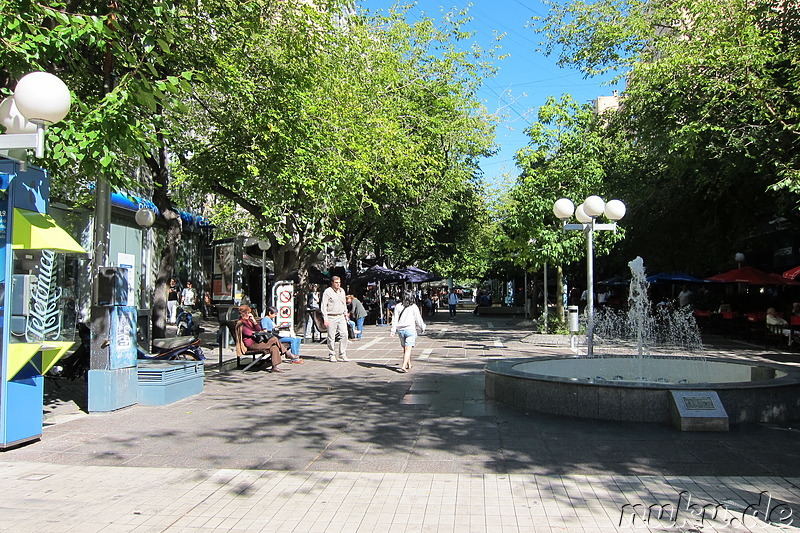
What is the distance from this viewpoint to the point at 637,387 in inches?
287

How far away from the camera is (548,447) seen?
243 inches

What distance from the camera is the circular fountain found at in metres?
7.14

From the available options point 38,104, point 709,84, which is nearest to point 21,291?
point 38,104

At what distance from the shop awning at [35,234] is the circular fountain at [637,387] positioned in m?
5.55

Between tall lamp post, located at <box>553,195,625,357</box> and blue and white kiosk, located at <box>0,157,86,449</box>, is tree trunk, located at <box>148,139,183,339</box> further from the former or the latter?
tall lamp post, located at <box>553,195,625,357</box>

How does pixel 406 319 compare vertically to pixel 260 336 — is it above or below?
above

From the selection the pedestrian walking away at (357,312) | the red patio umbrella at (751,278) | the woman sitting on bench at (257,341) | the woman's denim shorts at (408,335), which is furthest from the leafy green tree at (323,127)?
the red patio umbrella at (751,278)

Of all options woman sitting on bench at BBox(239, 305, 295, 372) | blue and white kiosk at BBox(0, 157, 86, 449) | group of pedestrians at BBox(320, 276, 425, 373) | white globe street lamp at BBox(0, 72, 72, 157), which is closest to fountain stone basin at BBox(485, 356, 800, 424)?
group of pedestrians at BBox(320, 276, 425, 373)

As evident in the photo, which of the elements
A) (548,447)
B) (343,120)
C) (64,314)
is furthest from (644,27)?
(64,314)

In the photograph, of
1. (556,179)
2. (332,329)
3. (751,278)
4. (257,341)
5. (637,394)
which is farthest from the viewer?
(751,278)

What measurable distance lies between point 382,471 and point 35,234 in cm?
407

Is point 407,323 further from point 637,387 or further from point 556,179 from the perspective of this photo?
point 556,179

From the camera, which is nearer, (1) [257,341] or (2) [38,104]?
(2) [38,104]

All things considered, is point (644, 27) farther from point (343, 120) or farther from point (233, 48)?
point (233, 48)
